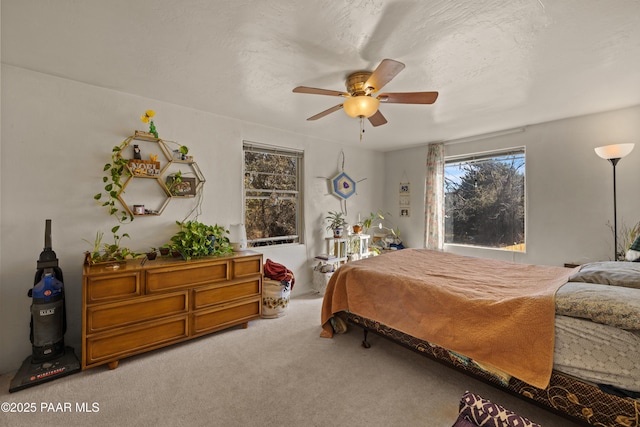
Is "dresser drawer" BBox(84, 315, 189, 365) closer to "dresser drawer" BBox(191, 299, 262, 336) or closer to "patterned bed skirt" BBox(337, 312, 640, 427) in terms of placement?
"dresser drawer" BBox(191, 299, 262, 336)

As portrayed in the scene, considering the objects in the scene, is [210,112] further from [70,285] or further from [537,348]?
[537,348]

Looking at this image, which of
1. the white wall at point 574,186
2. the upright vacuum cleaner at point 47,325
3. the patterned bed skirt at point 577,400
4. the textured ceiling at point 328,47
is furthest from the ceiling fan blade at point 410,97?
the upright vacuum cleaner at point 47,325

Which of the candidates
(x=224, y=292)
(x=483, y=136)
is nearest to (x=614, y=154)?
(x=483, y=136)

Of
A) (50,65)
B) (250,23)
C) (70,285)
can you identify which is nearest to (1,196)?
(70,285)

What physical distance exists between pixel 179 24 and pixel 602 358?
312 centimetres

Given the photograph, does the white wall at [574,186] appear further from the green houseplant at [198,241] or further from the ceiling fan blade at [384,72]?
the green houseplant at [198,241]

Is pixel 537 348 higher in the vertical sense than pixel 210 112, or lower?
lower

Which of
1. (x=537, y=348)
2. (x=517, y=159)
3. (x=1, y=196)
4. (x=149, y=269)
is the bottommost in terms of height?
(x=537, y=348)

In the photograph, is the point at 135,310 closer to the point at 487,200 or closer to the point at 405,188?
the point at 405,188

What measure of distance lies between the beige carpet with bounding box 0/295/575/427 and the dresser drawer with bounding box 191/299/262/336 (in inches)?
6.8

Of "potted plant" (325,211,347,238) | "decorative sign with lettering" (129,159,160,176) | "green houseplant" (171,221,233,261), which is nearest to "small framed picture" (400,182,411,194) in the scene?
"potted plant" (325,211,347,238)

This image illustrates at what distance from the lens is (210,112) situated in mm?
3205

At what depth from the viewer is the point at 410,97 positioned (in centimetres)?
207

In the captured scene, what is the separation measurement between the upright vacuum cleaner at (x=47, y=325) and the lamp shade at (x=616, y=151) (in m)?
5.36
